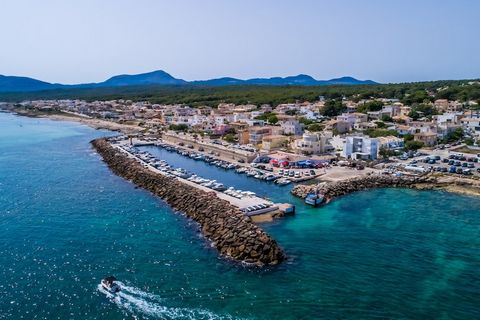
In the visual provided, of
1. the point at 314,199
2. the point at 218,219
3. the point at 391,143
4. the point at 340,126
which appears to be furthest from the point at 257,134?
the point at 218,219

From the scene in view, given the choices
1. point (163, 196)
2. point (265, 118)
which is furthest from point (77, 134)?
point (163, 196)

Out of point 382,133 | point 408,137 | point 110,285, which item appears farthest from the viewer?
point 382,133

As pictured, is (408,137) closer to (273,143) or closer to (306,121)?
(273,143)

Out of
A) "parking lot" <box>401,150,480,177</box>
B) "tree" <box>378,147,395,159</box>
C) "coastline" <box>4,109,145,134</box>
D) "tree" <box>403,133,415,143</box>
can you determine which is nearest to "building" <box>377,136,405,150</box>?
"tree" <box>403,133,415,143</box>

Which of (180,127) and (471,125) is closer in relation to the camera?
(471,125)

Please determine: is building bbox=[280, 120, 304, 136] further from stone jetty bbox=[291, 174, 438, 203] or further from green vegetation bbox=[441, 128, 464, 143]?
stone jetty bbox=[291, 174, 438, 203]

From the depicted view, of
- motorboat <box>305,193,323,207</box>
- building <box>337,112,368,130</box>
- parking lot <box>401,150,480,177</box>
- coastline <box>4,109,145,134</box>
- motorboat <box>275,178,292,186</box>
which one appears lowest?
coastline <box>4,109,145,134</box>

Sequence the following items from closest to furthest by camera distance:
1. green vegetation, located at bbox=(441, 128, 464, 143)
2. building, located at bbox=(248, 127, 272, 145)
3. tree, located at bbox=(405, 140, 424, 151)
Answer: tree, located at bbox=(405, 140, 424, 151), green vegetation, located at bbox=(441, 128, 464, 143), building, located at bbox=(248, 127, 272, 145)
